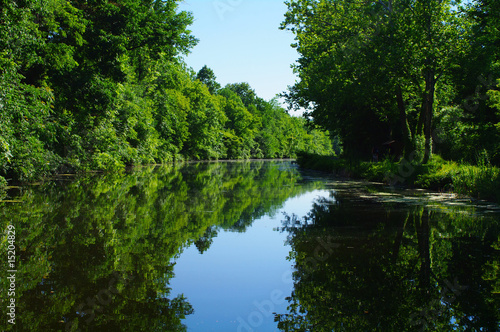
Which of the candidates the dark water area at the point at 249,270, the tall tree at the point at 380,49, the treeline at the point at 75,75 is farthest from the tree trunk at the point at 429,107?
the treeline at the point at 75,75

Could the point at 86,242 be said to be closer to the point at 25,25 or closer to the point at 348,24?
the point at 25,25

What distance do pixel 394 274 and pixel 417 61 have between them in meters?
18.8

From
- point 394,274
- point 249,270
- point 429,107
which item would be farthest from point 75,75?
point 394,274

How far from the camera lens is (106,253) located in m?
7.03

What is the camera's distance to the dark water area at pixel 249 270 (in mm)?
4402

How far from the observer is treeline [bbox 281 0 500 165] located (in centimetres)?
2173

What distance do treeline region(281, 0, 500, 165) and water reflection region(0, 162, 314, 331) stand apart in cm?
1215

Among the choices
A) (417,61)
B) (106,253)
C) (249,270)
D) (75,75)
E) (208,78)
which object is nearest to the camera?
(249,270)

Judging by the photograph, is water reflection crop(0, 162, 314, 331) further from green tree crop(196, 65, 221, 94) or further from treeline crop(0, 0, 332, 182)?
green tree crop(196, 65, 221, 94)

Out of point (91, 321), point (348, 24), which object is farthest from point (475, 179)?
point (91, 321)

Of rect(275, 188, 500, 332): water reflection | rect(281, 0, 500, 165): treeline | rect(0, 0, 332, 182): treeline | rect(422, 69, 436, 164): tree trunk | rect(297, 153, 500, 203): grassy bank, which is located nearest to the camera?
rect(275, 188, 500, 332): water reflection

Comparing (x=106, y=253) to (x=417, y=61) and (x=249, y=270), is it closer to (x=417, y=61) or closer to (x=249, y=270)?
(x=249, y=270)

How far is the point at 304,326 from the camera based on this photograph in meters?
4.23

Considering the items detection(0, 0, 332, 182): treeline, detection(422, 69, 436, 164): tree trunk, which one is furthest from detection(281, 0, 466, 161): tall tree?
detection(0, 0, 332, 182): treeline
